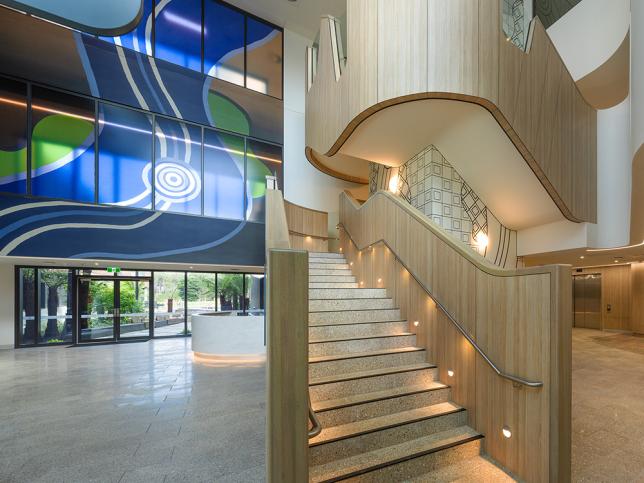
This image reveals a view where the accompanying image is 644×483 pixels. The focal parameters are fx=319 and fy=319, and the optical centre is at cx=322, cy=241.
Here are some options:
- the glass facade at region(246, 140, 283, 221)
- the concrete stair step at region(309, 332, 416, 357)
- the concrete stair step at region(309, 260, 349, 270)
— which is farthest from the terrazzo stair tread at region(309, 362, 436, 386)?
the glass facade at region(246, 140, 283, 221)

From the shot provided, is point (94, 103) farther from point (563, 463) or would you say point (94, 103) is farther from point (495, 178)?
point (563, 463)

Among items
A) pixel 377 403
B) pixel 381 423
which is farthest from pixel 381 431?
pixel 377 403

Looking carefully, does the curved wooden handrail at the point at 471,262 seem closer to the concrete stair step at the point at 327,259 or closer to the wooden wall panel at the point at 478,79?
the wooden wall panel at the point at 478,79

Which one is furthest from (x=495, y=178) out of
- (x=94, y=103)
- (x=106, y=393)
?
(x=94, y=103)

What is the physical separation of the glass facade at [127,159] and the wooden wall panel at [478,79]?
4891 millimetres

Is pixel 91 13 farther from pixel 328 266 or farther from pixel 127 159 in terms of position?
pixel 127 159

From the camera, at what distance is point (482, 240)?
6.99m

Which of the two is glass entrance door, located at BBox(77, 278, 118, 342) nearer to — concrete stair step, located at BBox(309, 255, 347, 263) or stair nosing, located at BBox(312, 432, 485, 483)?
concrete stair step, located at BBox(309, 255, 347, 263)

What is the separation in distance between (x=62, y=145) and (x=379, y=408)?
975 cm

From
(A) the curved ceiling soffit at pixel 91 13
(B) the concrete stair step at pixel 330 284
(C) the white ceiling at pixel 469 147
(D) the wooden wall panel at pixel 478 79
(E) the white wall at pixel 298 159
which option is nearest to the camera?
(A) the curved ceiling soffit at pixel 91 13

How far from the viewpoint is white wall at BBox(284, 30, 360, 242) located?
1102cm

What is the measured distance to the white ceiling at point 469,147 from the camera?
5402 millimetres

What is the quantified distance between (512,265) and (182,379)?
746 cm

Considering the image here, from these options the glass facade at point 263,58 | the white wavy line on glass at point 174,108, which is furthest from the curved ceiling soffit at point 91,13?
the glass facade at point 263,58
